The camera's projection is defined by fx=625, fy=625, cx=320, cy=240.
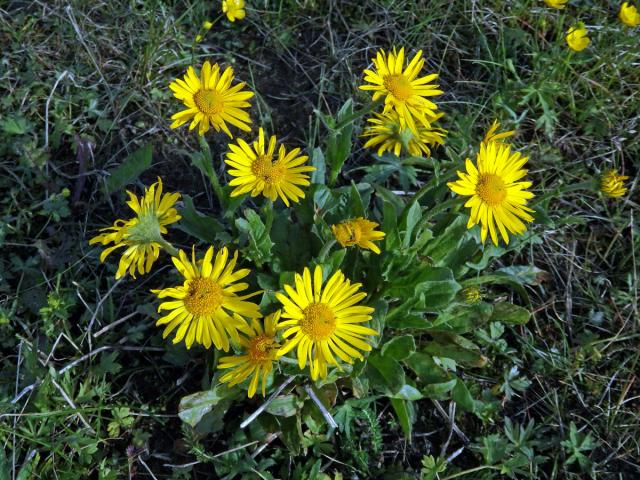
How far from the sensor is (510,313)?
277 cm

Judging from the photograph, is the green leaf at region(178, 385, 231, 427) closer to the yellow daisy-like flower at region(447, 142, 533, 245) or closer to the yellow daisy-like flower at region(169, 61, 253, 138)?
the yellow daisy-like flower at region(169, 61, 253, 138)

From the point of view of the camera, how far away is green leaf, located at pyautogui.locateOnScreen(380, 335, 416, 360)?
93.7 inches

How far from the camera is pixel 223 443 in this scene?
101 inches

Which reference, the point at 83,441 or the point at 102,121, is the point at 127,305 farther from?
the point at 102,121

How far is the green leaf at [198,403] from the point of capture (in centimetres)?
239

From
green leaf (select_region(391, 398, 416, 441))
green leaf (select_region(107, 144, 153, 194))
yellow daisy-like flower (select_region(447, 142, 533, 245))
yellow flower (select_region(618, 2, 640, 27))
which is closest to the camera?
yellow daisy-like flower (select_region(447, 142, 533, 245))

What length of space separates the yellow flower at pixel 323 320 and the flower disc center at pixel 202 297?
0.25 meters

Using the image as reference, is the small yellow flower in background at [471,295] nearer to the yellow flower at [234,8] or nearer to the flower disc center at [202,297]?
the flower disc center at [202,297]

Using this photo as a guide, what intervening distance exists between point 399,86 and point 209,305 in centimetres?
110

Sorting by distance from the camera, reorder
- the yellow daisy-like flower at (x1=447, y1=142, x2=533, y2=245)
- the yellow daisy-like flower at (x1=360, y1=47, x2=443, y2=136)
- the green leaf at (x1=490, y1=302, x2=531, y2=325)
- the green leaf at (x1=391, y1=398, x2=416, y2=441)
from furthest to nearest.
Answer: the green leaf at (x1=490, y1=302, x2=531, y2=325)
the green leaf at (x1=391, y1=398, x2=416, y2=441)
the yellow daisy-like flower at (x1=360, y1=47, x2=443, y2=136)
the yellow daisy-like flower at (x1=447, y1=142, x2=533, y2=245)

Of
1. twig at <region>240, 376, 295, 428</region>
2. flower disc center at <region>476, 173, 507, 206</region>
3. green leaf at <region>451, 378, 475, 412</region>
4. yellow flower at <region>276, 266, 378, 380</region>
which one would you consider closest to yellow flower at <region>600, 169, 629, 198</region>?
flower disc center at <region>476, 173, 507, 206</region>

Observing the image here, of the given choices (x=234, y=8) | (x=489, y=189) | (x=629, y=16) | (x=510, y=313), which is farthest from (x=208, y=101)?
(x=629, y=16)

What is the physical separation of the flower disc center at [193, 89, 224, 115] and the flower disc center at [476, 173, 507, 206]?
40.0 inches

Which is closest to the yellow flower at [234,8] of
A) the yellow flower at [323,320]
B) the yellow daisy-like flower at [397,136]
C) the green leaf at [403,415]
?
the yellow daisy-like flower at [397,136]
